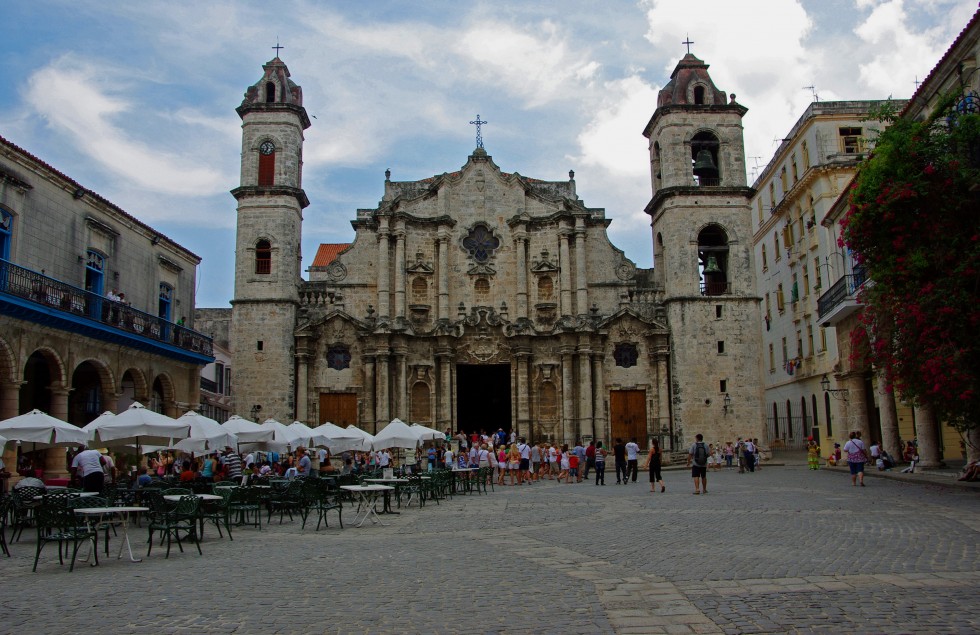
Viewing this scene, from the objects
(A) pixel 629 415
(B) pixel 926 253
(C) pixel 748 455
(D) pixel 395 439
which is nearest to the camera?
(B) pixel 926 253

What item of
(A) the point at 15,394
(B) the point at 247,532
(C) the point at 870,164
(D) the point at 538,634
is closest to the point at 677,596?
(D) the point at 538,634

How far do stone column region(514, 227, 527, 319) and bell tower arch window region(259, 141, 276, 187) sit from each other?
11617mm

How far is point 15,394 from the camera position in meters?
21.1

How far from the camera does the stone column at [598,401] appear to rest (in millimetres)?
36000

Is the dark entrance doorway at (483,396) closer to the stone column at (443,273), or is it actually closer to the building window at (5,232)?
the stone column at (443,273)

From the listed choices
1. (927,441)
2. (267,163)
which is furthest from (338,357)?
(927,441)

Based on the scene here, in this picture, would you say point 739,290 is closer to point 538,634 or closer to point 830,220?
point 830,220

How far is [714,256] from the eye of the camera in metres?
37.8

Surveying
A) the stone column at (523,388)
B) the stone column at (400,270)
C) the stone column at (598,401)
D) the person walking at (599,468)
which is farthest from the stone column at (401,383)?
the person walking at (599,468)

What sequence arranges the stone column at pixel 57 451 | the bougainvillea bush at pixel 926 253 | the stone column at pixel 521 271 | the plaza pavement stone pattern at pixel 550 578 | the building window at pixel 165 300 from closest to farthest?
the plaza pavement stone pattern at pixel 550 578, the bougainvillea bush at pixel 926 253, the stone column at pixel 57 451, the building window at pixel 165 300, the stone column at pixel 521 271

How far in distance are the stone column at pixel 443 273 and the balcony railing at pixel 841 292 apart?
16.0 meters

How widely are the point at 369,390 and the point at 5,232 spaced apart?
16943mm

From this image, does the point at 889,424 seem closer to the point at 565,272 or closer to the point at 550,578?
the point at 565,272

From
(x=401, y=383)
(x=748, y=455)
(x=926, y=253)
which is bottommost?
(x=748, y=455)
